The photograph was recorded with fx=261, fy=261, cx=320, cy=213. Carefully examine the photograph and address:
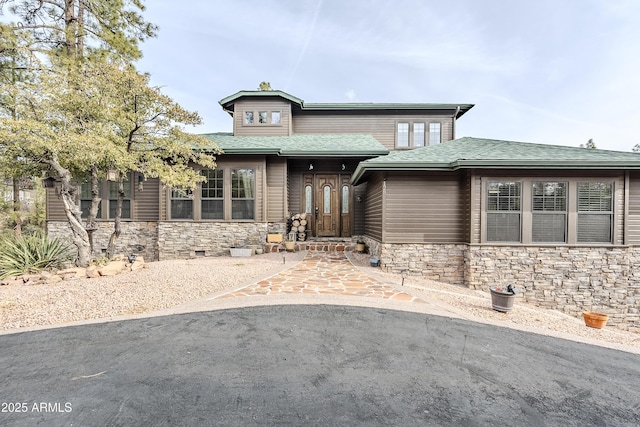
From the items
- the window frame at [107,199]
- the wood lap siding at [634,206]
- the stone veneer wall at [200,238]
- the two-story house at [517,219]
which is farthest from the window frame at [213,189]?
the wood lap siding at [634,206]

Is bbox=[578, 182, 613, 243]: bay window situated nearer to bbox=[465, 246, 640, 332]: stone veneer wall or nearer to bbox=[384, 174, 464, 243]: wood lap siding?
bbox=[465, 246, 640, 332]: stone veneer wall

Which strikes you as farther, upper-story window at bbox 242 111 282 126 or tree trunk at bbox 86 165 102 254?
upper-story window at bbox 242 111 282 126

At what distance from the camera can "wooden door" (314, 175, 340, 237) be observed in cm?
1049

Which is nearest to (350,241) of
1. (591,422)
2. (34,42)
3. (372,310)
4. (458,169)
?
(458,169)

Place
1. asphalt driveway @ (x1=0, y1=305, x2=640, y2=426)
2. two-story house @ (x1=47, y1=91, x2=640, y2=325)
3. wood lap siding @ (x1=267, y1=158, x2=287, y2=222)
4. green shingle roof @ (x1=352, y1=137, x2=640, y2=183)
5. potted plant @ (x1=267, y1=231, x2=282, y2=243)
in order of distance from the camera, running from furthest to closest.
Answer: wood lap siding @ (x1=267, y1=158, x2=287, y2=222), potted plant @ (x1=267, y1=231, x2=282, y2=243), two-story house @ (x1=47, y1=91, x2=640, y2=325), green shingle roof @ (x1=352, y1=137, x2=640, y2=183), asphalt driveway @ (x1=0, y1=305, x2=640, y2=426)

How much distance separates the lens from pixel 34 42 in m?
7.90

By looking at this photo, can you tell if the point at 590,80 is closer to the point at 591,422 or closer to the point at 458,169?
the point at 458,169

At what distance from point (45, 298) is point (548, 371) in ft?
23.5

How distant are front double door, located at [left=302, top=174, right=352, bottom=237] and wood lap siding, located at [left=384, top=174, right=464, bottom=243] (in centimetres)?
335

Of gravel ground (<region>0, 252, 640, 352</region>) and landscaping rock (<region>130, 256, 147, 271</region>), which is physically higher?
landscaping rock (<region>130, 256, 147, 271</region>)

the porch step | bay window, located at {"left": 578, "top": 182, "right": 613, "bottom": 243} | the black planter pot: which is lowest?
the black planter pot

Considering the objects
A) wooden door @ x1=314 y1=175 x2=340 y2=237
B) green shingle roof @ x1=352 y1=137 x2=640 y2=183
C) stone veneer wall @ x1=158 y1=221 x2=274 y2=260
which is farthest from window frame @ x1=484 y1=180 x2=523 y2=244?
stone veneer wall @ x1=158 y1=221 x2=274 y2=260

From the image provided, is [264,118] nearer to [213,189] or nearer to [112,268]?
[213,189]

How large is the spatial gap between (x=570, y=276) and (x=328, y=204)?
7.49 metres
